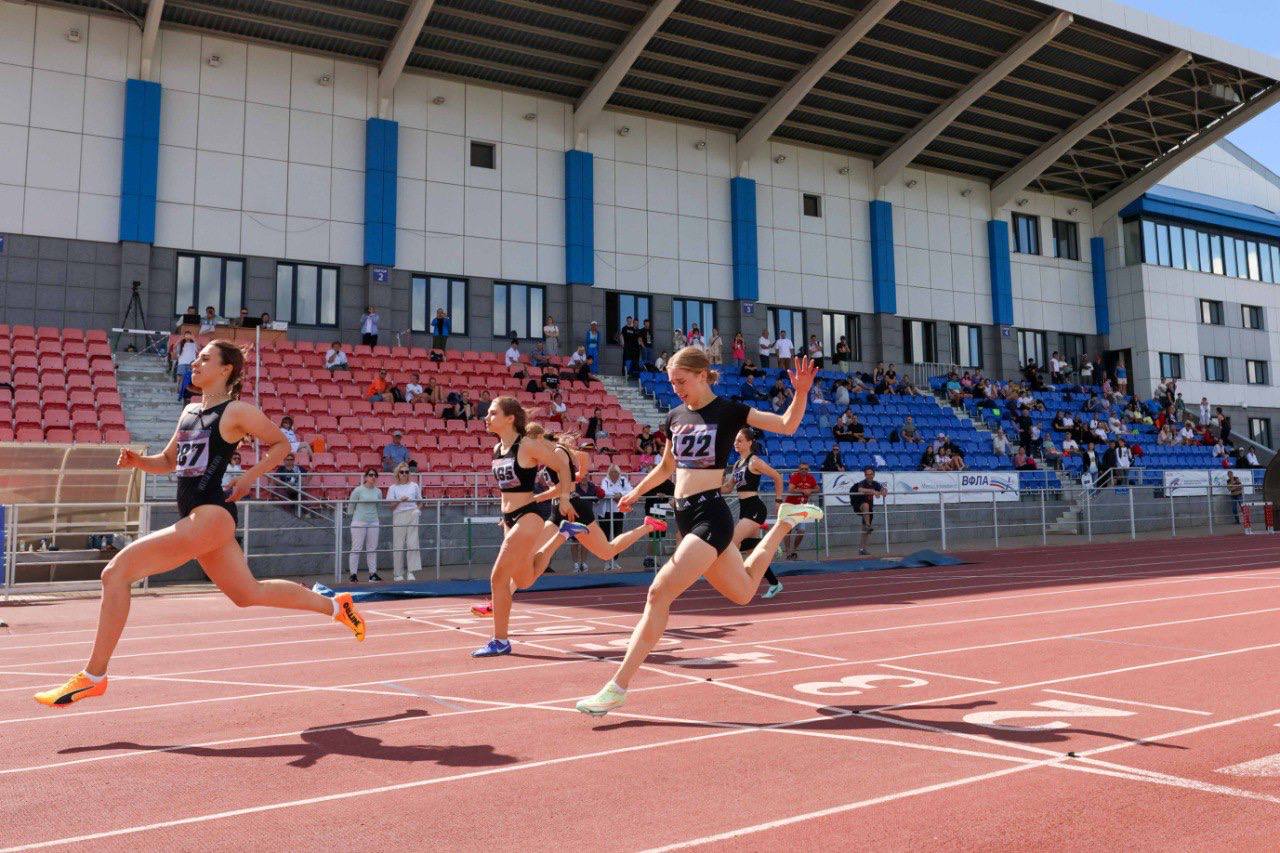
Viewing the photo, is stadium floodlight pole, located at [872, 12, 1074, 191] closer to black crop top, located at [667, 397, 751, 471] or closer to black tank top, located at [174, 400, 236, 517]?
black crop top, located at [667, 397, 751, 471]

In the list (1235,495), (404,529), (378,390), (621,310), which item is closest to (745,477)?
(404,529)

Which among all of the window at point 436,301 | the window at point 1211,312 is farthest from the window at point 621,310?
the window at point 1211,312

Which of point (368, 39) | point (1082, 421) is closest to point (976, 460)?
point (1082, 421)

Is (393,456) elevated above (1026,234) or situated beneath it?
situated beneath

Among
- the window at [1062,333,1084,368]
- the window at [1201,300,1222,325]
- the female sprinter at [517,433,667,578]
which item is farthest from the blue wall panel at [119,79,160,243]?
the window at [1201,300,1222,325]

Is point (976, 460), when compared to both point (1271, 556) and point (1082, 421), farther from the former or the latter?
point (1271, 556)

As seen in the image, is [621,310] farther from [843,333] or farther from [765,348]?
[843,333]

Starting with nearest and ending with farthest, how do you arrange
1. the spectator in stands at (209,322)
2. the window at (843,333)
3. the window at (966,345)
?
1. the spectator in stands at (209,322)
2. the window at (843,333)
3. the window at (966,345)

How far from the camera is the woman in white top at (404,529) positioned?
17.7m

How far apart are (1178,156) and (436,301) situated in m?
28.1

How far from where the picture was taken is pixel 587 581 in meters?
16.6

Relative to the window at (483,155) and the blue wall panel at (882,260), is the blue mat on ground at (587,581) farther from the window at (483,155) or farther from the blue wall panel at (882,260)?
the blue wall panel at (882,260)

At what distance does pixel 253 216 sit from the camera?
26.9 metres

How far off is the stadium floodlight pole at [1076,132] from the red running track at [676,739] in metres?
28.3
